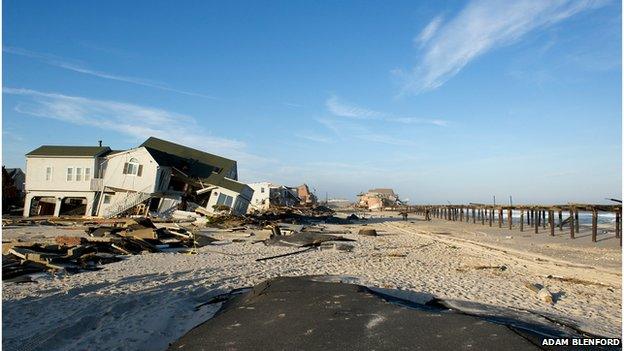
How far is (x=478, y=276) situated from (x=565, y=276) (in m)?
3.20

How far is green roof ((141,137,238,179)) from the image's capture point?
151 feet

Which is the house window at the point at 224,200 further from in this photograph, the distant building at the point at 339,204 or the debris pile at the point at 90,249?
the distant building at the point at 339,204

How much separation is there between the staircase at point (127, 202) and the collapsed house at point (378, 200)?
79.0 m

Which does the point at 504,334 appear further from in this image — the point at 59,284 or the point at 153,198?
the point at 153,198

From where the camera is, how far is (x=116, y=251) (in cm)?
1669

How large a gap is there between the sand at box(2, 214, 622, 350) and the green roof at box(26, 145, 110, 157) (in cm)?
2903

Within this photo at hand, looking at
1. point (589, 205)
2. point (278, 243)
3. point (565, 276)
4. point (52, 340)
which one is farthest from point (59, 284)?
point (589, 205)

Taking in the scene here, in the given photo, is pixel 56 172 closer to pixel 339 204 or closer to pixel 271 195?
pixel 271 195

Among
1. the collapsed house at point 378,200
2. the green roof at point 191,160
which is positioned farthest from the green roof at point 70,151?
the collapsed house at point 378,200

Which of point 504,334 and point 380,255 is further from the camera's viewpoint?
point 380,255

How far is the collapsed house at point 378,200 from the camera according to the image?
378 ft

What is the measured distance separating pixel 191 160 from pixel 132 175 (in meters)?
9.19

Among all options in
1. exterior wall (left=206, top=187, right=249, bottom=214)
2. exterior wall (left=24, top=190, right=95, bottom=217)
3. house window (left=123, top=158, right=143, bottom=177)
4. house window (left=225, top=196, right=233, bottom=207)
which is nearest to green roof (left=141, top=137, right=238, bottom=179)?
house window (left=123, top=158, right=143, bottom=177)

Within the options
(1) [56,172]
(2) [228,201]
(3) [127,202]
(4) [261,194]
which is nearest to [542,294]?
(2) [228,201]
